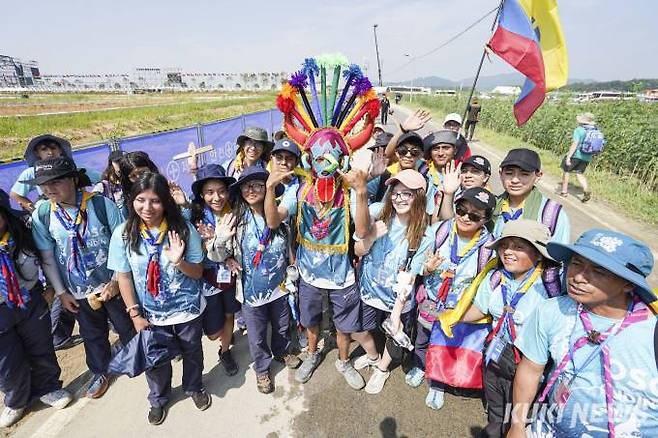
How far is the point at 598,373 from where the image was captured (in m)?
1.66

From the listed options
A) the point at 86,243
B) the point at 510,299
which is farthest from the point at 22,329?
the point at 510,299

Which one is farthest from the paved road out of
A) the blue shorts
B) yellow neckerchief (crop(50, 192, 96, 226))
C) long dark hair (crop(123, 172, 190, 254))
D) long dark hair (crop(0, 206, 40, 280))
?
yellow neckerchief (crop(50, 192, 96, 226))

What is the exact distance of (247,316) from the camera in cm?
317

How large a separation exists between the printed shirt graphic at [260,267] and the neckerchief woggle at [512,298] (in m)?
1.87

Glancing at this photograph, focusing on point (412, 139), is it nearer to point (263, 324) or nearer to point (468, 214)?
point (468, 214)

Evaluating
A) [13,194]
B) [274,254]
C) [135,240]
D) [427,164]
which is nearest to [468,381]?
[274,254]

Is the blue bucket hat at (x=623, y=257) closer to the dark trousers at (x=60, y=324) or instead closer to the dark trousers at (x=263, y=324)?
the dark trousers at (x=263, y=324)

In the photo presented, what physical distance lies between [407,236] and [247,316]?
5.52 feet

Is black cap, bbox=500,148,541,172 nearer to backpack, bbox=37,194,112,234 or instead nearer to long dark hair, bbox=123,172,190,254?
long dark hair, bbox=123,172,190,254

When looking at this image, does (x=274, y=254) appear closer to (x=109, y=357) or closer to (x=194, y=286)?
(x=194, y=286)

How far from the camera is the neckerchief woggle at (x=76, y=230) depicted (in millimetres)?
2781

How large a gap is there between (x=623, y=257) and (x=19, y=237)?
4.07 metres

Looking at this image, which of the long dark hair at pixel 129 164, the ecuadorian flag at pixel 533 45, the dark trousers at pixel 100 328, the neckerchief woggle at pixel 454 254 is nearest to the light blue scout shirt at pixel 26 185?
the long dark hair at pixel 129 164

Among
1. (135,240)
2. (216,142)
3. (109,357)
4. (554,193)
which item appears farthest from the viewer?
(554,193)
